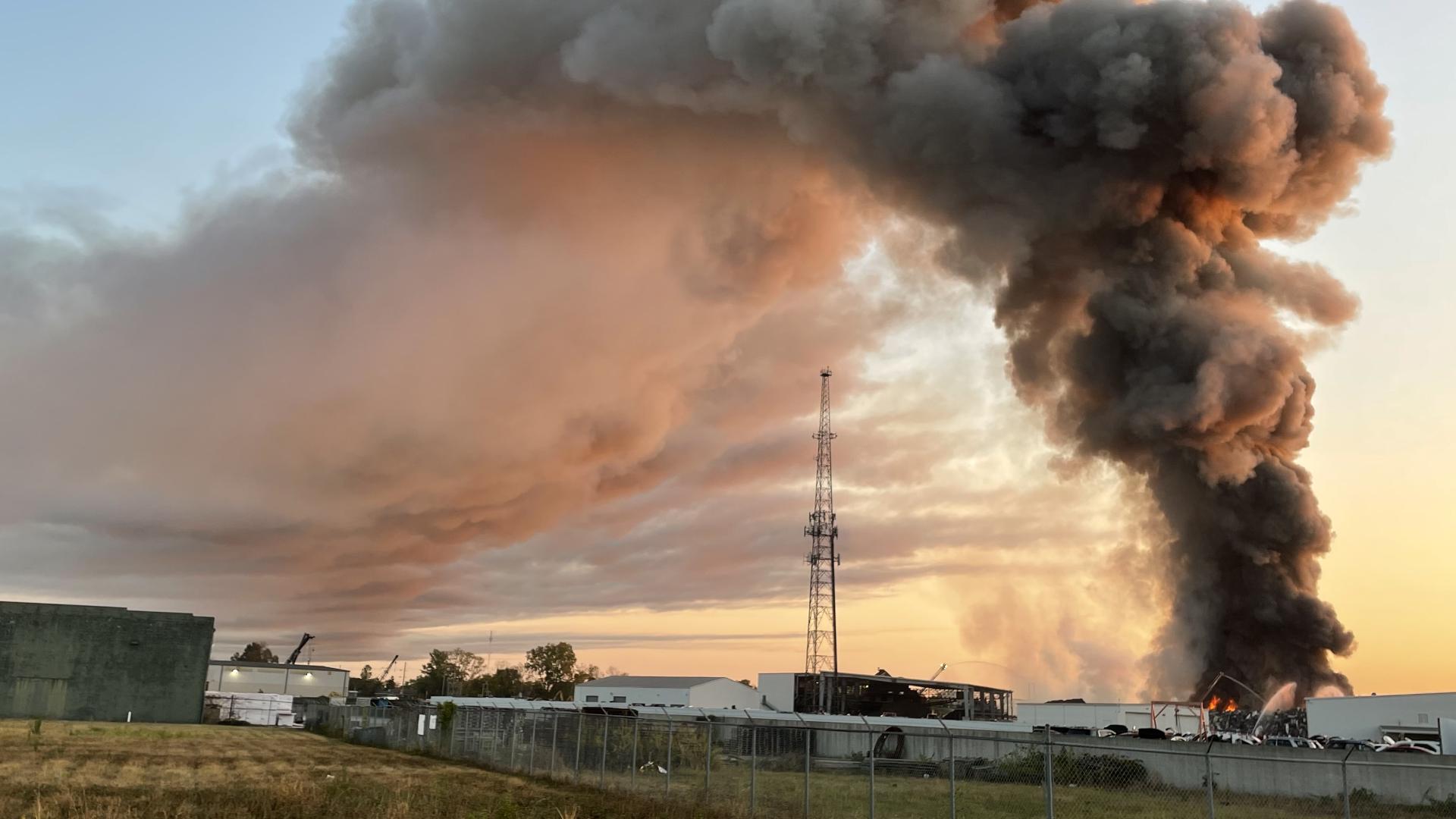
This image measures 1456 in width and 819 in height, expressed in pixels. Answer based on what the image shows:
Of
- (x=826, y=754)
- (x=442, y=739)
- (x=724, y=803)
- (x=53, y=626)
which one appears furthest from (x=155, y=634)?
(x=724, y=803)

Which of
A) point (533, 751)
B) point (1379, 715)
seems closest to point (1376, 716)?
point (1379, 715)

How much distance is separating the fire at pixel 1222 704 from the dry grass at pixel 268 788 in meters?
25.4

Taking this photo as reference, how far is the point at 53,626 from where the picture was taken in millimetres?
64688

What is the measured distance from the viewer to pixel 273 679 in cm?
10756

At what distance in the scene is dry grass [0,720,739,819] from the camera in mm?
17312

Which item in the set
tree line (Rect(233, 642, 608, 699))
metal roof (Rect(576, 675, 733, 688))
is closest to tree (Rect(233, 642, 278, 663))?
tree line (Rect(233, 642, 608, 699))

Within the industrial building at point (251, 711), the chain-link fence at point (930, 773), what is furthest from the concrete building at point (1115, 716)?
the industrial building at point (251, 711)

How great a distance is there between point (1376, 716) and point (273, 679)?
324 feet

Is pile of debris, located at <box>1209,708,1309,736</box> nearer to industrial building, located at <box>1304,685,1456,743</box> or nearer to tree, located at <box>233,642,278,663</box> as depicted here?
industrial building, located at <box>1304,685,1456,743</box>

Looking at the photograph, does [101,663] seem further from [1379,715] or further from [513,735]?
[1379,715]

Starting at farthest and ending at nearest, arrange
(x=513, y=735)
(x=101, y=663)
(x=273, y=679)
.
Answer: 1. (x=273, y=679)
2. (x=101, y=663)
3. (x=513, y=735)

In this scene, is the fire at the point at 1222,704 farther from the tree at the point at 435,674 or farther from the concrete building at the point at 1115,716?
the tree at the point at 435,674

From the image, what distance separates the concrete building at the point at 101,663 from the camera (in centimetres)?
6338

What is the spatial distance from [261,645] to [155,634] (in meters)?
121
